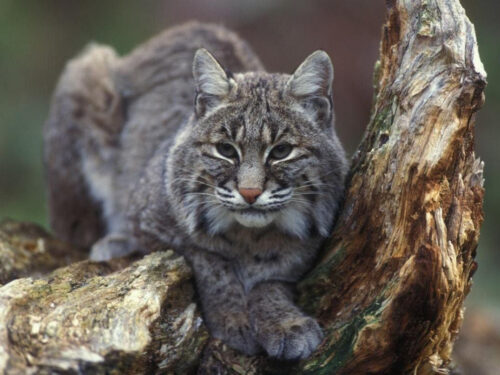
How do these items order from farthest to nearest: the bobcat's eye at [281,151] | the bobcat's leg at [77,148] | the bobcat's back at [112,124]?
1. the bobcat's leg at [77,148]
2. the bobcat's back at [112,124]
3. the bobcat's eye at [281,151]

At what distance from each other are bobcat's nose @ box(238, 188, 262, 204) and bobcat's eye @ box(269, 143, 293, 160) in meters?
0.32

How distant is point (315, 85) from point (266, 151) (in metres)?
0.60

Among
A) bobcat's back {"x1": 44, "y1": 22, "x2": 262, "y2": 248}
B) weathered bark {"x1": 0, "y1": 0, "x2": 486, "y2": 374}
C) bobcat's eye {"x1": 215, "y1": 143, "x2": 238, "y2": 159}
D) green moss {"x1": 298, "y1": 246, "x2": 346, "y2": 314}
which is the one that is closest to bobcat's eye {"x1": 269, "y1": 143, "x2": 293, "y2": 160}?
bobcat's eye {"x1": 215, "y1": 143, "x2": 238, "y2": 159}

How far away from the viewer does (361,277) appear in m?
Answer: 4.74

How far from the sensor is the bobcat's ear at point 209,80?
5.07m

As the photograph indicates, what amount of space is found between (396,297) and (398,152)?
2.80 ft

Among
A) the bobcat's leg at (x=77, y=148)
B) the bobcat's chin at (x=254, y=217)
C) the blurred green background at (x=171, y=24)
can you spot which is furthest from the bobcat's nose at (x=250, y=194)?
the blurred green background at (x=171, y=24)

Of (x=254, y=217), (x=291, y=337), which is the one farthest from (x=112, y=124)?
(x=291, y=337)

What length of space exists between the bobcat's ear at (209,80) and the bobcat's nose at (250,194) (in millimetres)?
812

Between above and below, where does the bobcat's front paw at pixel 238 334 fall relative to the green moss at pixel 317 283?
below

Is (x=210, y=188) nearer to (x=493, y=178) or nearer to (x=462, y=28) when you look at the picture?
(x=462, y=28)

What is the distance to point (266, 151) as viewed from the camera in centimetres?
481

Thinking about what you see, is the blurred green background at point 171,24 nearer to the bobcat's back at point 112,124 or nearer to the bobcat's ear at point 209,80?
the bobcat's back at point 112,124

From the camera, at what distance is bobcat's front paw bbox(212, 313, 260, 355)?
15.9ft
